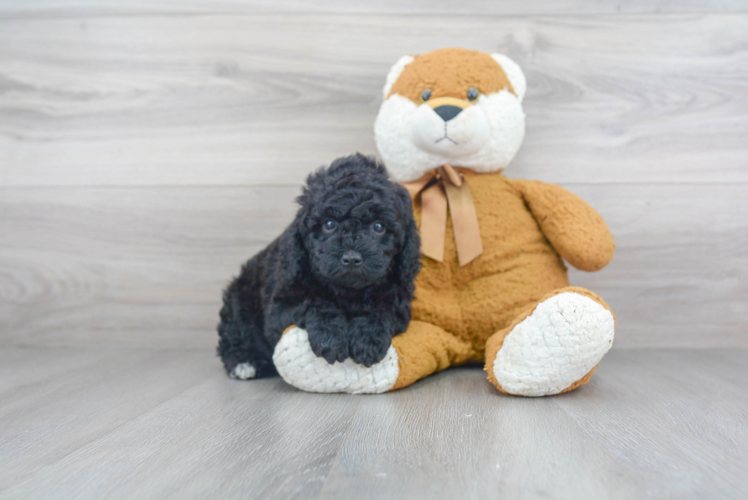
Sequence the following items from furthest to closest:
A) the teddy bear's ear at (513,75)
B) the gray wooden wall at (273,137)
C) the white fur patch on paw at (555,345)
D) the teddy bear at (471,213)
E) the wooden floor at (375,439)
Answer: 1. the gray wooden wall at (273,137)
2. the teddy bear's ear at (513,75)
3. the teddy bear at (471,213)
4. the white fur patch on paw at (555,345)
5. the wooden floor at (375,439)

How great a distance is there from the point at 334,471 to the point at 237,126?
1.03 m

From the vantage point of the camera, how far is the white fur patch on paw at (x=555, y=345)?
0.84 m

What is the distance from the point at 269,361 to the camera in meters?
1.09

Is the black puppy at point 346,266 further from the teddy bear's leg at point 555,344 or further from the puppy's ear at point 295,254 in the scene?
the teddy bear's leg at point 555,344

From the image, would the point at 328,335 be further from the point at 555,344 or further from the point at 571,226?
the point at 571,226

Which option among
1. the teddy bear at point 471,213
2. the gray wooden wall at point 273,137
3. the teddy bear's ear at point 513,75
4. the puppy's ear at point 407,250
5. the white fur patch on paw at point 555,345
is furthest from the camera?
the gray wooden wall at point 273,137

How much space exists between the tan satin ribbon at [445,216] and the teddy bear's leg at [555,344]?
22 cm

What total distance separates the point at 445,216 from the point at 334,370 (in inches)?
15.3

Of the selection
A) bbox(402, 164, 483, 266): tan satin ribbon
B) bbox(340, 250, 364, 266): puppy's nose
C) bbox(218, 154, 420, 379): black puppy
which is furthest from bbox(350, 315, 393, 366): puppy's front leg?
bbox(402, 164, 483, 266): tan satin ribbon

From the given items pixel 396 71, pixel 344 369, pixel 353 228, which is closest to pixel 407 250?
pixel 353 228

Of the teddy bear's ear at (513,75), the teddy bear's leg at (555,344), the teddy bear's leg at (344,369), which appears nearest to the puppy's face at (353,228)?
the teddy bear's leg at (344,369)

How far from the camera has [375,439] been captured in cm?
71

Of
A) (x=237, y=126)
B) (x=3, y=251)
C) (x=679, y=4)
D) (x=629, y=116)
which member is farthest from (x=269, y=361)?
(x=679, y=4)

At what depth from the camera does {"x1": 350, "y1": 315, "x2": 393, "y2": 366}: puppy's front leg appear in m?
0.88
